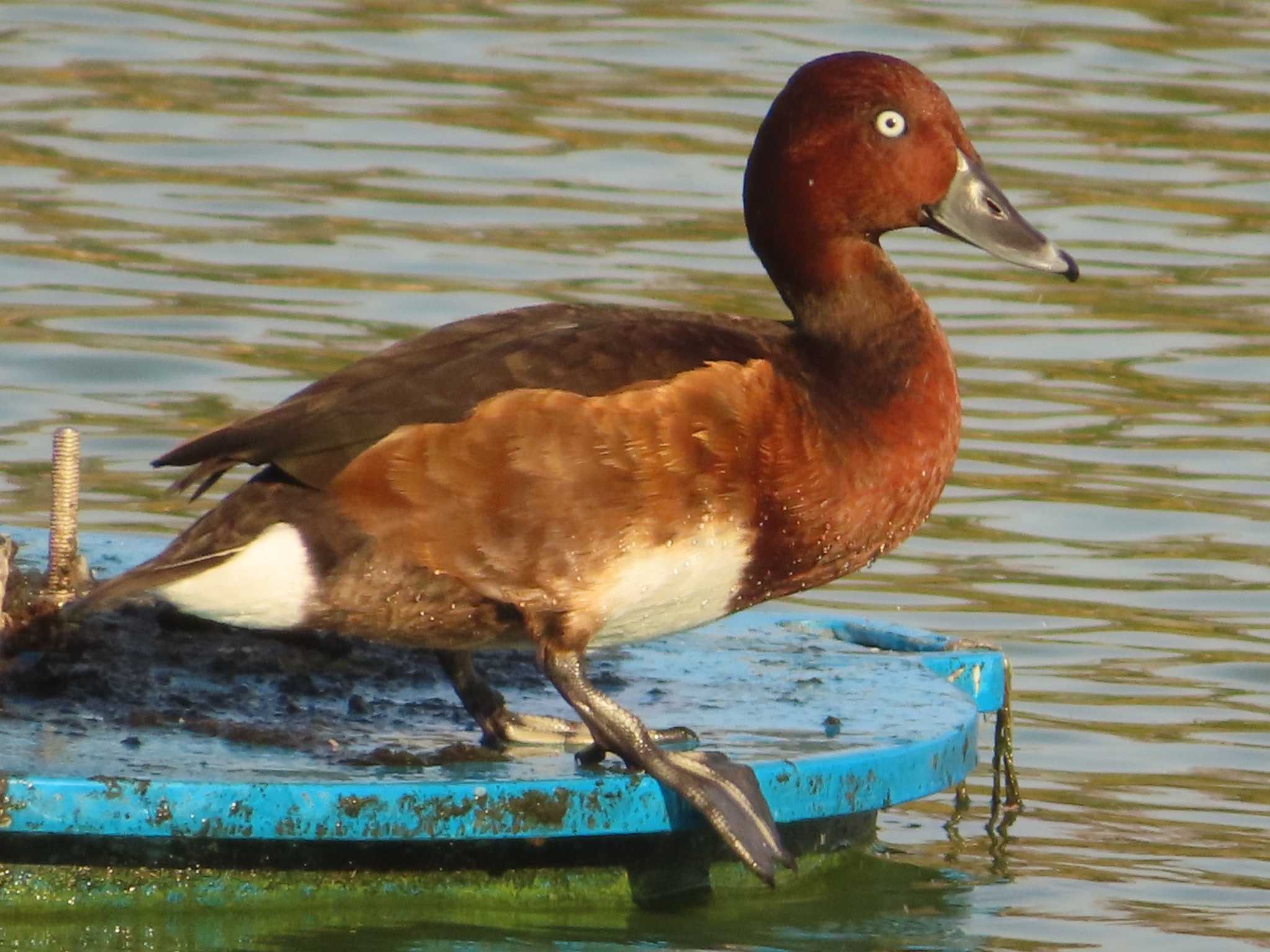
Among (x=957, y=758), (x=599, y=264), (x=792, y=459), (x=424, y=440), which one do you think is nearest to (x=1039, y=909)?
(x=957, y=758)

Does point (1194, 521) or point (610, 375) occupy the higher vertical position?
point (610, 375)

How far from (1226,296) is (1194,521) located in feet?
7.38

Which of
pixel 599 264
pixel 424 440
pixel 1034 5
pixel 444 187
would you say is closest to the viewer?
pixel 424 440

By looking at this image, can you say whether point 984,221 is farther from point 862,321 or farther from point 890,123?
point 862,321

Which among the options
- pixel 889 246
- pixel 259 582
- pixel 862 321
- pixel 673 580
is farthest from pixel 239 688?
pixel 889 246

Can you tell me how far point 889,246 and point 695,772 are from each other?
5993mm

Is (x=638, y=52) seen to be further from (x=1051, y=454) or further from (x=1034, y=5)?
(x=1051, y=454)

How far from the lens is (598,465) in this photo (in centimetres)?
491

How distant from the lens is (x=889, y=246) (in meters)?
10.7

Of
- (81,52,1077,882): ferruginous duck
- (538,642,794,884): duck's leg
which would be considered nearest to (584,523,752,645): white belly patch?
(81,52,1077,882): ferruginous duck

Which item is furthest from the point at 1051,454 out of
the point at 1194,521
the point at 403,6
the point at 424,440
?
the point at 403,6

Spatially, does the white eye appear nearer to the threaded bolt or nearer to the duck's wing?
the duck's wing

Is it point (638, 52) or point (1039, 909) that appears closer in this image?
point (1039, 909)

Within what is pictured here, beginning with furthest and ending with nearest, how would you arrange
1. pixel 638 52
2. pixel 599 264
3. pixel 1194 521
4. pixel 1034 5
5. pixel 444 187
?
1. pixel 1034 5
2. pixel 638 52
3. pixel 444 187
4. pixel 599 264
5. pixel 1194 521
